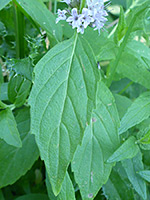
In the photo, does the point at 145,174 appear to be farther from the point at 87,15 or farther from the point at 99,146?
the point at 87,15

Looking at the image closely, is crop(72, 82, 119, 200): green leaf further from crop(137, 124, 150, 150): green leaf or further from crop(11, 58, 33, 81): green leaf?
crop(11, 58, 33, 81): green leaf

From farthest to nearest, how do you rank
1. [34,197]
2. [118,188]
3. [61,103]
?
[34,197], [118,188], [61,103]

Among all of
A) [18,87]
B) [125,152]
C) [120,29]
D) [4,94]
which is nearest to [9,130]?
[18,87]

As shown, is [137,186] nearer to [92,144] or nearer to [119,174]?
[119,174]

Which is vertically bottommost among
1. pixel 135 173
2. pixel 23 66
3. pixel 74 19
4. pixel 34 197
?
pixel 34 197

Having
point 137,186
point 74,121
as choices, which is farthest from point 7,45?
point 137,186

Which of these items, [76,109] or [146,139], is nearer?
[76,109]

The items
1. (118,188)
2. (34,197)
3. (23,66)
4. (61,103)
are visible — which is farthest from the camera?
(34,197)
